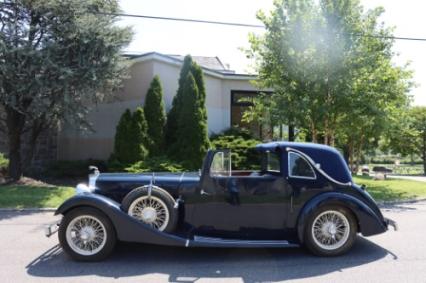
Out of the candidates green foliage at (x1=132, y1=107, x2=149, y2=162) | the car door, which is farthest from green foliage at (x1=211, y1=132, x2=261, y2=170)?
the car door

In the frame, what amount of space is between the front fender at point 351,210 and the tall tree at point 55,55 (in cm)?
828

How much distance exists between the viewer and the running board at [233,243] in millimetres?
5285

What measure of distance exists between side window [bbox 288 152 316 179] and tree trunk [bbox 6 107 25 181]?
10.4 m

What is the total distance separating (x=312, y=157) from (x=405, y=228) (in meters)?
3.15

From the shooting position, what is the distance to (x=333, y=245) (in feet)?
18.4

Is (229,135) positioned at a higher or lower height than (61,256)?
higher

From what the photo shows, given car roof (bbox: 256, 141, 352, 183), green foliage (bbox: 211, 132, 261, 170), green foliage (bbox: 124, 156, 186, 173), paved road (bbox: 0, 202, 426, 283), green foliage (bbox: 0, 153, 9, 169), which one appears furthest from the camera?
green foliage (bbox: 0, 153, 9, 169)

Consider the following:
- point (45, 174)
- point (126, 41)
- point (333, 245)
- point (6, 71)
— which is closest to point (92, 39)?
point (126, 41)

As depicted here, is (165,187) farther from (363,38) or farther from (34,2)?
(363,38)

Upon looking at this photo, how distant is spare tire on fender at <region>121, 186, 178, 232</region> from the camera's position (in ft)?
17.9

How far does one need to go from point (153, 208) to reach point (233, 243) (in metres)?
1.20

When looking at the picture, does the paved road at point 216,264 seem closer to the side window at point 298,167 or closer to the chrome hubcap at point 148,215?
the chrome hubcap at point 148,215

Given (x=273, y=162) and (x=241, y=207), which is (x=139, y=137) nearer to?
(x=273, y=162)

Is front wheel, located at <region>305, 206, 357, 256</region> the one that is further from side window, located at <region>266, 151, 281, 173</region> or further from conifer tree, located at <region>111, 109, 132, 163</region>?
conifer tree, located at <region>111, 109, 132, 163</region>
